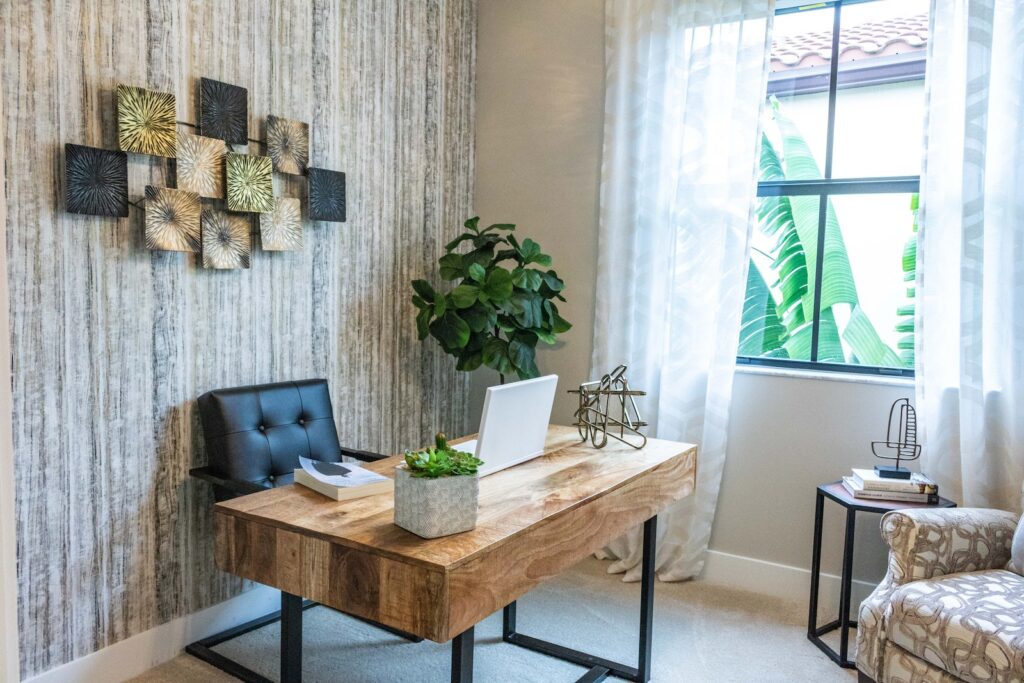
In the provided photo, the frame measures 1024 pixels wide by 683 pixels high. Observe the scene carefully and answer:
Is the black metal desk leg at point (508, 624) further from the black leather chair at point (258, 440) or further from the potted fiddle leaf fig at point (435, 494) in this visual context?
the potted fiddle leaf fig at point (435, 494)

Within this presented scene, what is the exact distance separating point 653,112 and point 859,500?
5.73 ft

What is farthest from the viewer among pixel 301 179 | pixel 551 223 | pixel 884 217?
pixel 551 223

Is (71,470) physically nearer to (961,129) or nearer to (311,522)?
(311,522)

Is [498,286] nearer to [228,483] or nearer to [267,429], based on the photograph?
[267,429]

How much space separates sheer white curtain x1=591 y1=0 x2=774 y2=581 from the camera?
3223 mm

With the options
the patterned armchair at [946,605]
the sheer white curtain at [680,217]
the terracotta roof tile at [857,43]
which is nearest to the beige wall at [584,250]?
the sheer white curtain at [680,217]

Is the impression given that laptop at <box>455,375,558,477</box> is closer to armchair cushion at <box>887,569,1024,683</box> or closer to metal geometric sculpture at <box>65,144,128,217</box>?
armchair cushion at <box>887,569,1024,683</box>

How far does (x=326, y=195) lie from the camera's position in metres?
3.03

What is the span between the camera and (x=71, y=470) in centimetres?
232

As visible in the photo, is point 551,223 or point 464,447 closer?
point 464,447

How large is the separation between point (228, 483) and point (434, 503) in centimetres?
103

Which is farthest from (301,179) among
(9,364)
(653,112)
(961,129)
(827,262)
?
(961,129)

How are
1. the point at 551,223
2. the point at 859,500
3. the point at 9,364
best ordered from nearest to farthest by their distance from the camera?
1. the point at 9,364
2. the point at 859,500
3. the point at 551,223

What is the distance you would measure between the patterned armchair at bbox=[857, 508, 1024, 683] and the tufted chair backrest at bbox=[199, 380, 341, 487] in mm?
1860
